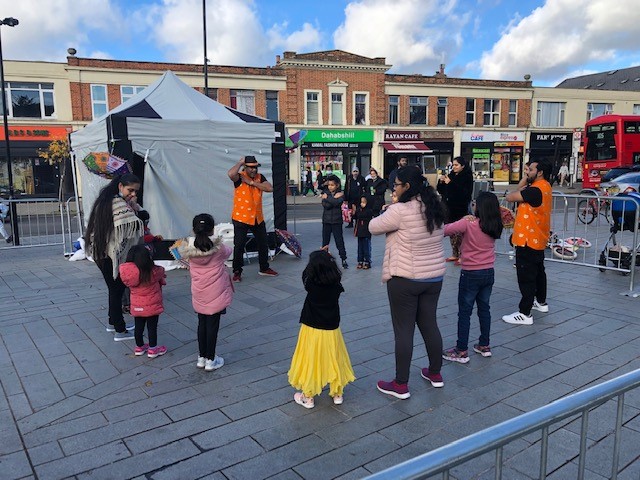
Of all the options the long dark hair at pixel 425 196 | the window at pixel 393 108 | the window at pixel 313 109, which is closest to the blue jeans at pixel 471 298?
the long dark hair at pixel 425 196

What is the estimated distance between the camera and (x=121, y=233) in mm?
5016

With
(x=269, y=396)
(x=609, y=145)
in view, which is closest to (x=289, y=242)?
(x=269, y=396)

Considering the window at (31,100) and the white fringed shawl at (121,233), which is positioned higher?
the window at (31,100)

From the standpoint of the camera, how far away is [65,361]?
4641 mm

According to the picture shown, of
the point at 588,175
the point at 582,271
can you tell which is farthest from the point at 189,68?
the point at 582,271

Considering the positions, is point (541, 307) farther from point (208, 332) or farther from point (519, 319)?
point (208, 332)

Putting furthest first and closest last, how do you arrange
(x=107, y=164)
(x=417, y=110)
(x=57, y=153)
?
(x=417, y=110) < (x=57, y=153) < (x=107, y=164)

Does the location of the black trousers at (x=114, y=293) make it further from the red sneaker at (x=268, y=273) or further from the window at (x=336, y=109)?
the window at (x=336, y=109)

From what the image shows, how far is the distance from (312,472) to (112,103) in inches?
1158

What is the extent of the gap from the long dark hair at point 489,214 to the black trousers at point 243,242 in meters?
4.40

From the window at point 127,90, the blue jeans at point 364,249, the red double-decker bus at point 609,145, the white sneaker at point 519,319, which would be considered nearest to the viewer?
the white sneaker at point 519,319

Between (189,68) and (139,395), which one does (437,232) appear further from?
(189,68)

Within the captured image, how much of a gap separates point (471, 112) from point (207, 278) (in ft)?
117

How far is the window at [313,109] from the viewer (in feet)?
105
